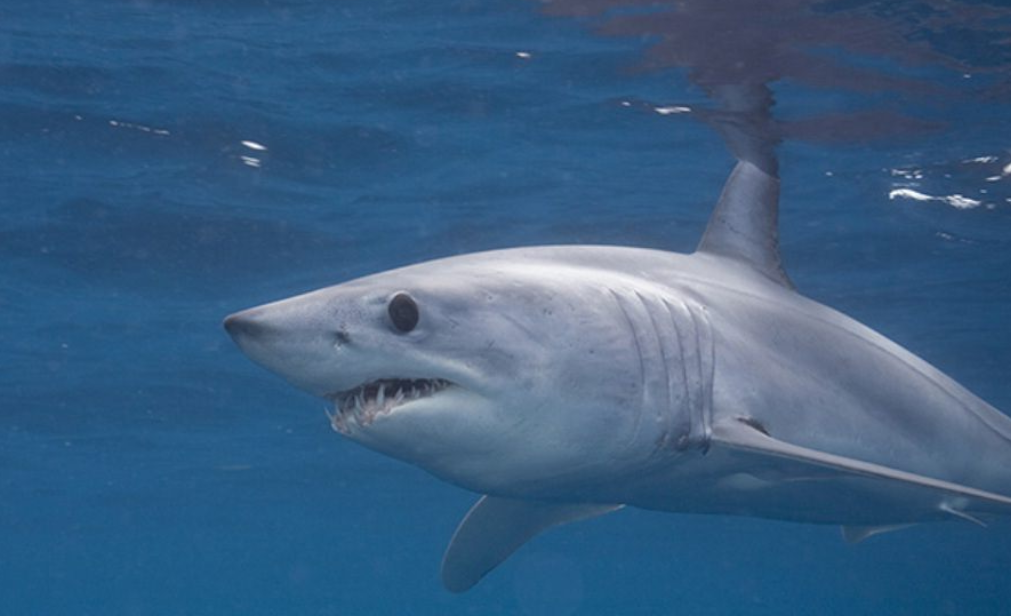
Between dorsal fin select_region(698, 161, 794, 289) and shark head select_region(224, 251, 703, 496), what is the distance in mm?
2021

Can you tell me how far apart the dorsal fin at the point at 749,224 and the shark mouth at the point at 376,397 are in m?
3.08

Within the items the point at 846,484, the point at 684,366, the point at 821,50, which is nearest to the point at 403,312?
the point at 684,366

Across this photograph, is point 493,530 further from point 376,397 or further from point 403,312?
point 403,312

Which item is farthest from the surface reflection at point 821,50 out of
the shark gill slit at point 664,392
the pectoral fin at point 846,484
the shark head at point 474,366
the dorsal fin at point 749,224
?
the shark head at point 474,366

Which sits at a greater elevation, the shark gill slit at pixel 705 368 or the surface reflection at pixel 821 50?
the surface reflection at pixel 821 50

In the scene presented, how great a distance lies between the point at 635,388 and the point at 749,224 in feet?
8.38

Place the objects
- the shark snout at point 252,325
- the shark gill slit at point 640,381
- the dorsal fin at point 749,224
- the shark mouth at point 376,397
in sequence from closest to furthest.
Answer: the shark snout at point 252,325 → the shark mouth at point 376,397 → the shark gill slit at point 640,381 → the dorsal fin at point 749,224

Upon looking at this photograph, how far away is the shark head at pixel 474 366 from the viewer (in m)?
3.40

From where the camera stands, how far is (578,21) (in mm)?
9883

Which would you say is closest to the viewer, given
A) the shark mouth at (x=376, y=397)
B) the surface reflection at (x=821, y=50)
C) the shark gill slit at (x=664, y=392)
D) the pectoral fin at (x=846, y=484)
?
the shark mouth at (x=376, y=397)

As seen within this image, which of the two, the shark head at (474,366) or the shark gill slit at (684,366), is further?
the shark gill slit at (684,366)

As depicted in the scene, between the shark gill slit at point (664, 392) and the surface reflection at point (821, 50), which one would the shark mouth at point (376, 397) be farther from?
the surface reflection at point (821, 50)

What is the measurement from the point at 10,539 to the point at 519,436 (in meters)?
55.5

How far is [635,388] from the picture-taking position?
4.23 metres
